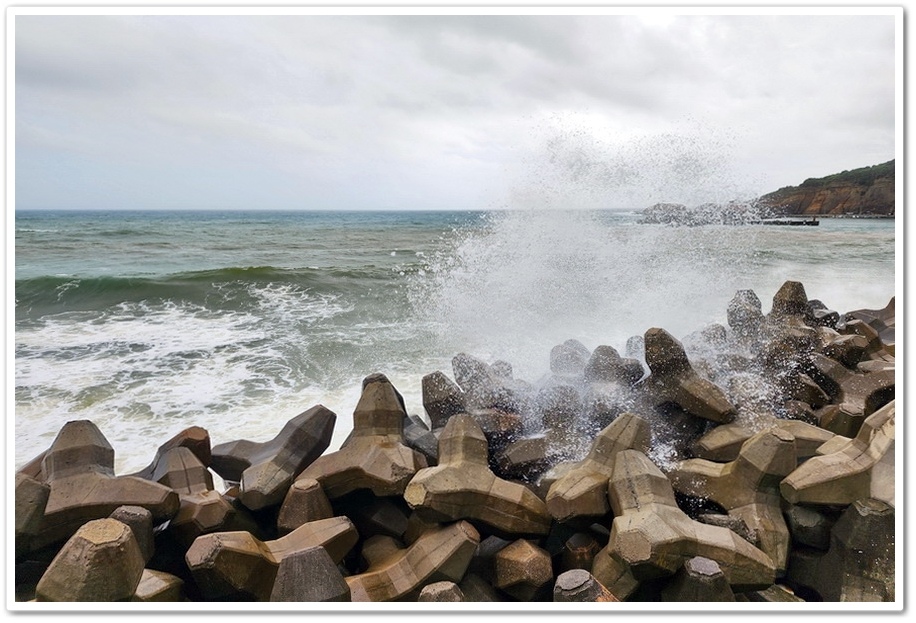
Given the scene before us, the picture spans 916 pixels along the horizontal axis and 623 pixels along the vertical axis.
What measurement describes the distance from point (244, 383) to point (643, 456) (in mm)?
3416

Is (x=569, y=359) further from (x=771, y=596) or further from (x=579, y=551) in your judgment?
(x=771, y=596)

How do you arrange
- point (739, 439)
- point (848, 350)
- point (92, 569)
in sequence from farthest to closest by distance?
point (848, 350) < point (739, 439) < point (92, 569)

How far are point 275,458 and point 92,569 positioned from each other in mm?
907

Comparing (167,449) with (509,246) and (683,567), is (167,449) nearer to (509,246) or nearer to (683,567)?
(683,567)

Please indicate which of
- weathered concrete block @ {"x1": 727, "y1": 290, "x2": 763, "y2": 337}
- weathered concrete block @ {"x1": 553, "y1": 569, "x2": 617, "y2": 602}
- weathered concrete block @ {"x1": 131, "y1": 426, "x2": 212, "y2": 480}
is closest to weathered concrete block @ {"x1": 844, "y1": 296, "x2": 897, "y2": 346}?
weathered concrete block @ {"x1": 727, "y1": 290, "x2": 763, "y2": 337}

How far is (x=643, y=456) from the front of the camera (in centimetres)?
217

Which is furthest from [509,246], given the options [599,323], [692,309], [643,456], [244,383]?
[643,456]

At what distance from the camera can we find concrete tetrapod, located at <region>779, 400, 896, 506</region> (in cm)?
200

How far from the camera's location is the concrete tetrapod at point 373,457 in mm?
2264

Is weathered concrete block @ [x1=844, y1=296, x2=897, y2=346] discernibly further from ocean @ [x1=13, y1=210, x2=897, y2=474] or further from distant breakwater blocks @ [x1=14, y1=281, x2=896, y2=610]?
distant breakwater blocks @ [x1=14, y1=281, x2=896, y2=610]

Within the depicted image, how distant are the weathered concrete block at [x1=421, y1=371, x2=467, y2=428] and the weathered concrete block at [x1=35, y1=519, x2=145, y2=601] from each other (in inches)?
62.7

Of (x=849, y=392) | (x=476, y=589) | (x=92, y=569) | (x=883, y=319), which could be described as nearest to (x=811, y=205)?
(x=883, y=319)

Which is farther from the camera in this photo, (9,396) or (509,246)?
(509,246)

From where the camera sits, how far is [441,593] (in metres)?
1.78
